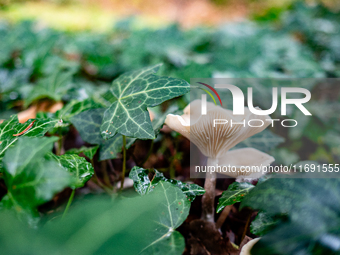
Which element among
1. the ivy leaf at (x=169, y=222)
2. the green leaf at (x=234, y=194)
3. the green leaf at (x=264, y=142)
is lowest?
the green leaf at (x=264, y=142)

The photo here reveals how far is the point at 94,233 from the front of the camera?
35 centimetres

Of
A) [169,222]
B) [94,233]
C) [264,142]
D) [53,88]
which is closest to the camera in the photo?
[94,233]

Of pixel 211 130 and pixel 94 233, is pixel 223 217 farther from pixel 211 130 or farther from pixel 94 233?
pixel 94 233

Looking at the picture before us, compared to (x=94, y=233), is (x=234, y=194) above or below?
below

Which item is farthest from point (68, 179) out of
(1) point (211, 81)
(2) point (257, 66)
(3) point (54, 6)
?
(3) point (54, 6)

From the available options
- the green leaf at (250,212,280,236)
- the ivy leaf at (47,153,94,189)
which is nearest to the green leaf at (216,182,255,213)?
the green leaf at (250,212,280,236)

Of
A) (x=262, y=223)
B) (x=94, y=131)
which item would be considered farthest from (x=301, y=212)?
(x=94, y=131)

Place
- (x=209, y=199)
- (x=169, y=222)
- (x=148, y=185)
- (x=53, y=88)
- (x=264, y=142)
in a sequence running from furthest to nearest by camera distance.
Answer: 1. (x=53, y=88)
2. (x=264, y=142)
3. (x=209, y=199)
4. (x=148, y=185)
5. (x=169, y=222)

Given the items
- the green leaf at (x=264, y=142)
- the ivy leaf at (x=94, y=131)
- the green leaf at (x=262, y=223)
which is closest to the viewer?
the green leaf at (x=262, y=223)

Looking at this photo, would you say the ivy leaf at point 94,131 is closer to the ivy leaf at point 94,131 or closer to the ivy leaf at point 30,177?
the ivy leaf at point 94,131

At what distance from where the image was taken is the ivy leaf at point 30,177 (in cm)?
35

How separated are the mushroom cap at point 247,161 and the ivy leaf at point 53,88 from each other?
2.87 ft

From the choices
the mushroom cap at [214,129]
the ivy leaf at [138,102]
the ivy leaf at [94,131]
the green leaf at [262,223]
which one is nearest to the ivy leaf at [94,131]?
the ivy leaf at [94,131]

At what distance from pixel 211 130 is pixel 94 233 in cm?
40
